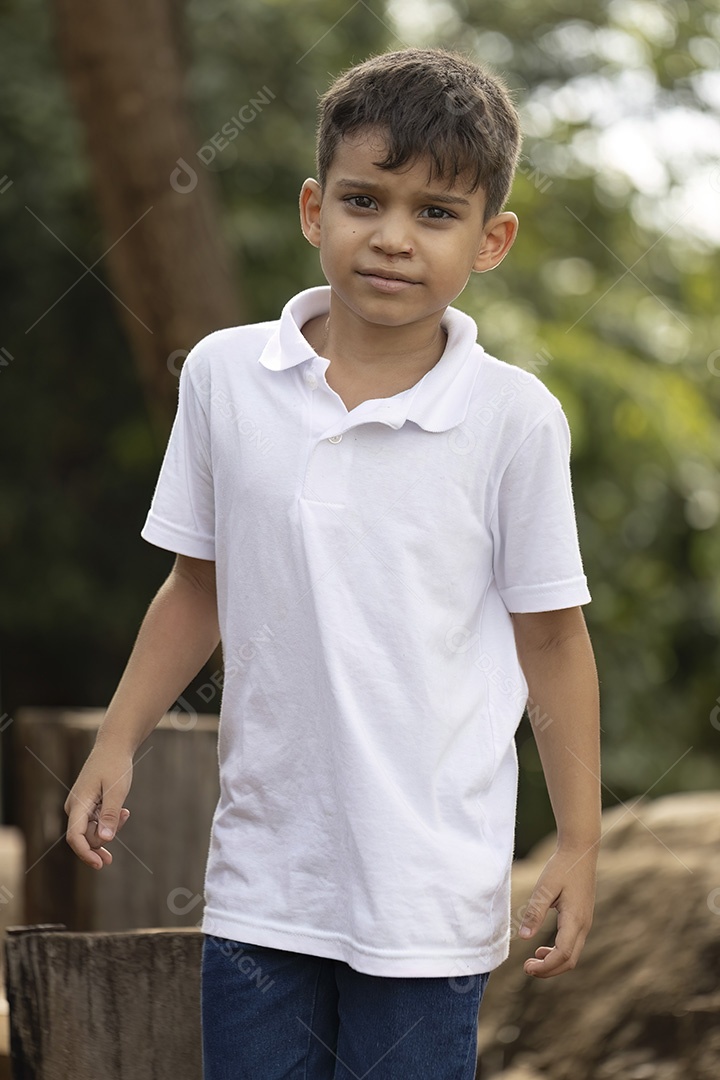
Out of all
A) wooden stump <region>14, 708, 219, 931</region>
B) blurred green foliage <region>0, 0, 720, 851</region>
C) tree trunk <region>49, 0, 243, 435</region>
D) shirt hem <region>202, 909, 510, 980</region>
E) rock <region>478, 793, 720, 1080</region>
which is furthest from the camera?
blurred green foliage <region>0, 0, 720, 851</region>

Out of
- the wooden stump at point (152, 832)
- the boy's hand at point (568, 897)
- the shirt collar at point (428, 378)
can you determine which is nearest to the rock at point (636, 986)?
the wooden stump at point (152, 832)

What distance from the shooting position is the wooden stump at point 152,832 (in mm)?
3447

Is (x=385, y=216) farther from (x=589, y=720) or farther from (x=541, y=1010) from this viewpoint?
(x=541, y=1010)

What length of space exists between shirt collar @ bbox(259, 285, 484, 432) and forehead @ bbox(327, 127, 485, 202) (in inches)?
7.2

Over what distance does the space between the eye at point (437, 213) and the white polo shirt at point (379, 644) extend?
0.17 meters

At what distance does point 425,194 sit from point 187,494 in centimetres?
48

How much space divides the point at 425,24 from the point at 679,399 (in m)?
3.28

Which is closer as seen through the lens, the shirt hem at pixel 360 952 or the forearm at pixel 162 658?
the shirt hem at pixel 360 952

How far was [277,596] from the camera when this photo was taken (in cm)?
167

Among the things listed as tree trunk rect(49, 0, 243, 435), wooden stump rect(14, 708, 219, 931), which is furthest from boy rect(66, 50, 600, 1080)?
tree trunk rect(49, 0, 243, 435)

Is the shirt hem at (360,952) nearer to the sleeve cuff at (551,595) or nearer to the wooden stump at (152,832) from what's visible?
the sleeve cuff at (551,595)

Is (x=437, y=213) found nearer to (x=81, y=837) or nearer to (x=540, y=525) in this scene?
(x=540, y=525)

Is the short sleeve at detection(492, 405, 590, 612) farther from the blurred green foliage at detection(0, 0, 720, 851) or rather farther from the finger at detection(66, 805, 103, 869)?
the blurred green foliage at detection(0, 0, 720, 851)

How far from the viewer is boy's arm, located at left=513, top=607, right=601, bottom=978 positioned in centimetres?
170
